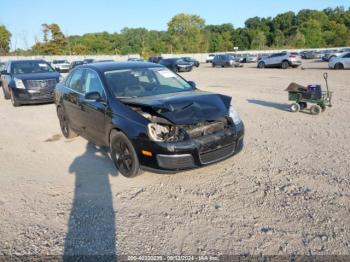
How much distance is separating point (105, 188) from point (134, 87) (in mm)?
1748

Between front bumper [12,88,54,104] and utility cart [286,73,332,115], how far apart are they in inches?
A: 319

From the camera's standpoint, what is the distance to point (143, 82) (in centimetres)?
524

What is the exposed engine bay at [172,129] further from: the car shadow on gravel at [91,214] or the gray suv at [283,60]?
the gray suv at [283,60]

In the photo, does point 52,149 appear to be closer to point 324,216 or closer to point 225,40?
point 324,216

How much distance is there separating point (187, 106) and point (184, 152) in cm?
73

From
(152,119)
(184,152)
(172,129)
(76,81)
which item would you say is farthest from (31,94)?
(184,152)

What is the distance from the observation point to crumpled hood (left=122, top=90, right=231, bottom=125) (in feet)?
13.4

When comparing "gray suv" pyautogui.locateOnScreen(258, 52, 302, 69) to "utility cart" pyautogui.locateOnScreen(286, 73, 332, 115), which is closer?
"utility cart" pyautogui.locateOnScreen(286, 73, 332, 115)

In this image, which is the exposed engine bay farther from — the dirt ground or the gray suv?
the gray suv

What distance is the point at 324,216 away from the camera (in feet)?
10.8

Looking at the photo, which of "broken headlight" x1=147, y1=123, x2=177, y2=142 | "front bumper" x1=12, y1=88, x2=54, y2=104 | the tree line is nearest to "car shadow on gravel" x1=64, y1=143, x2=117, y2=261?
"broken headlight" x1=147, y1=123, x2=177, y2=142

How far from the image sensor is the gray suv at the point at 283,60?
2889cm

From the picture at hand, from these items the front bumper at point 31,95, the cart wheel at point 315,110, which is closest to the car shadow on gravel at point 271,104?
the cart wheel at point 315,110

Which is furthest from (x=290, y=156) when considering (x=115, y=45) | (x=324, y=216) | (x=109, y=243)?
(x=115, y=45)
